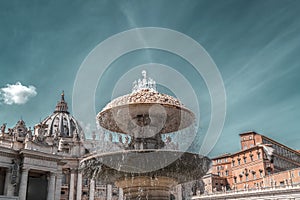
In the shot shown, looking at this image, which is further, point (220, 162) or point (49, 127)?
point (49, 127)

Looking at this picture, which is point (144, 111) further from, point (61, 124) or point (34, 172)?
point (61, 124)

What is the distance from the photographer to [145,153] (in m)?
10.2

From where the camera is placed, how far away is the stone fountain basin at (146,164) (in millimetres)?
10234

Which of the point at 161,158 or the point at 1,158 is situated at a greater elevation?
the point at 1,158

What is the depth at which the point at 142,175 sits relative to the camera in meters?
10.8

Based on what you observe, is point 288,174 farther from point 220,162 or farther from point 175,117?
point 175,117

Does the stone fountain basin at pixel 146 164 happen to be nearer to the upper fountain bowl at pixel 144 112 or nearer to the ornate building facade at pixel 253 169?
the upper fountain bowl at pixel 144 112

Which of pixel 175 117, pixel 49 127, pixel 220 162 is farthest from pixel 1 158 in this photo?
pixel 49 127

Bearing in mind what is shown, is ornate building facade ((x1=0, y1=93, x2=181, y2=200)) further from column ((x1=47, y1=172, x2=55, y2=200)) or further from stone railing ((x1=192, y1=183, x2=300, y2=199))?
stone railing ((x1=192, y1=183, x2=300, y2=199))

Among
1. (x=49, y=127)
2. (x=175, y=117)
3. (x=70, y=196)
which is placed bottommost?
(x=70, y=196)

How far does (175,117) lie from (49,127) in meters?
63.6

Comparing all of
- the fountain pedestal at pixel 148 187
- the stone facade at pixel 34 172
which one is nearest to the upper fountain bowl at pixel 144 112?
the fountain pedestal at pixel 148 187

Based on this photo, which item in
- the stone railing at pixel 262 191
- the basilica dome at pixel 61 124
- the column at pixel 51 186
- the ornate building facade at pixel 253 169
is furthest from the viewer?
the basilica dome at pixel 61 124

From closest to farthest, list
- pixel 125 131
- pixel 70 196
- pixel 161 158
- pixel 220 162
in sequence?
pixel 161 158, pixel 125 131, pixel 70 196, pixel 220 162
